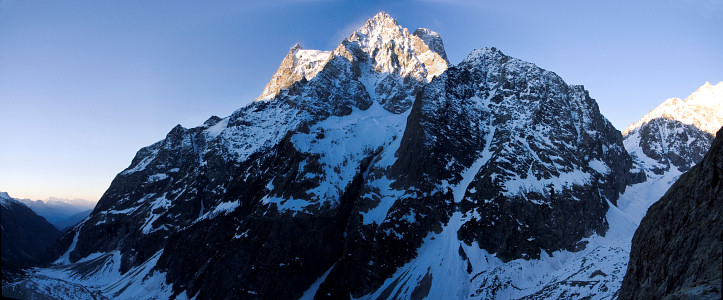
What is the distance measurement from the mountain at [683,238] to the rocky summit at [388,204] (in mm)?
45816

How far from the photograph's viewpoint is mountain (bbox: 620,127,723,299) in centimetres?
1903

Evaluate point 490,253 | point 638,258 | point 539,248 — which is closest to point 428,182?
point 490,253

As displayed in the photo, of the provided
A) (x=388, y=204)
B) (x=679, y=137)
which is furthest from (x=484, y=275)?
(x=679, y=137)

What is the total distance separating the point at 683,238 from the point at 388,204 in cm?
9723

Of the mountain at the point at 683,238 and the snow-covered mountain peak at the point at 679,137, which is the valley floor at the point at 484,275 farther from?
the snow-covered mountain peak at the point at 679,137

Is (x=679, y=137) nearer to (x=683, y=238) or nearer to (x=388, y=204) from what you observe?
(x=388, y=204)

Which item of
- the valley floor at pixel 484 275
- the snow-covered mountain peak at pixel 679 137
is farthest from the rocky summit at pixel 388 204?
the snow-covered mountain peak at pixel 679 137

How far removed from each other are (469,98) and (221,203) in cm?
10565

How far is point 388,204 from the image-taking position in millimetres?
118625

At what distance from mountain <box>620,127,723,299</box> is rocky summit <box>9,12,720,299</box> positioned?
45.8 metres

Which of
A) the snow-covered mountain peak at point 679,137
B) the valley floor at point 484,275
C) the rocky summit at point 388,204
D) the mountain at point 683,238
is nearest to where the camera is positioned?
the mountain at point 683,238

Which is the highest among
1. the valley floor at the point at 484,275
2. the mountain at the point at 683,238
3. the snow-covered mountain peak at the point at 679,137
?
the snow-covered mountain peak at the point at 679,137

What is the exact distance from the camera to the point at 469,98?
15162 cm

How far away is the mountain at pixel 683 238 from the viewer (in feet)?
62.4
